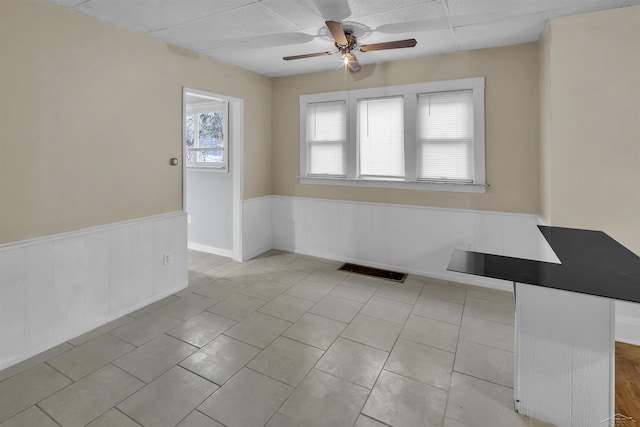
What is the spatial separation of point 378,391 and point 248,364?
94 centimetres

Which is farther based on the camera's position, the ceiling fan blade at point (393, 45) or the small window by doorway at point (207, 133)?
the small window by doorway at point (207, 133)

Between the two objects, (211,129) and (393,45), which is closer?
(393,45)

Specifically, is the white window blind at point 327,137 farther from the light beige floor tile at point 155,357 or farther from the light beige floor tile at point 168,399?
the light beige floor tile at point 168,399

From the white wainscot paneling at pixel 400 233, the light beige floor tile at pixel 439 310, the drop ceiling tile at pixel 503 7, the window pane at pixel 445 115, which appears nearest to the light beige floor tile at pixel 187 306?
the white wainscot paneling at pixel 400 233

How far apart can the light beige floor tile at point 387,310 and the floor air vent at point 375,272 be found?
65cm

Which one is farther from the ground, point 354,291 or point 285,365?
point 354,291

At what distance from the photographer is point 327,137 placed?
4.82 m

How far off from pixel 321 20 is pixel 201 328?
2953 mm

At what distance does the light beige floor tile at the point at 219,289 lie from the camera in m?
3.63

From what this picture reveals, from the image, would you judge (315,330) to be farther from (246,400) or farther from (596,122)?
(596,122)

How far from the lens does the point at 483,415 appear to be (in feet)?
6.35

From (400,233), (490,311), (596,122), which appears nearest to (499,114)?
(596,122)

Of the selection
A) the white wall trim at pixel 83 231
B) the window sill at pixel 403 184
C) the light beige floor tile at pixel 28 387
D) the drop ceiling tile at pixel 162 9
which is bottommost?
the light beige floor tile at pixel 28 387

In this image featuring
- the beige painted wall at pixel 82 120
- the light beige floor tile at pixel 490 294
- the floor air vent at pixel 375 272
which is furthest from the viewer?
the floor air vent at pixel 375 272
